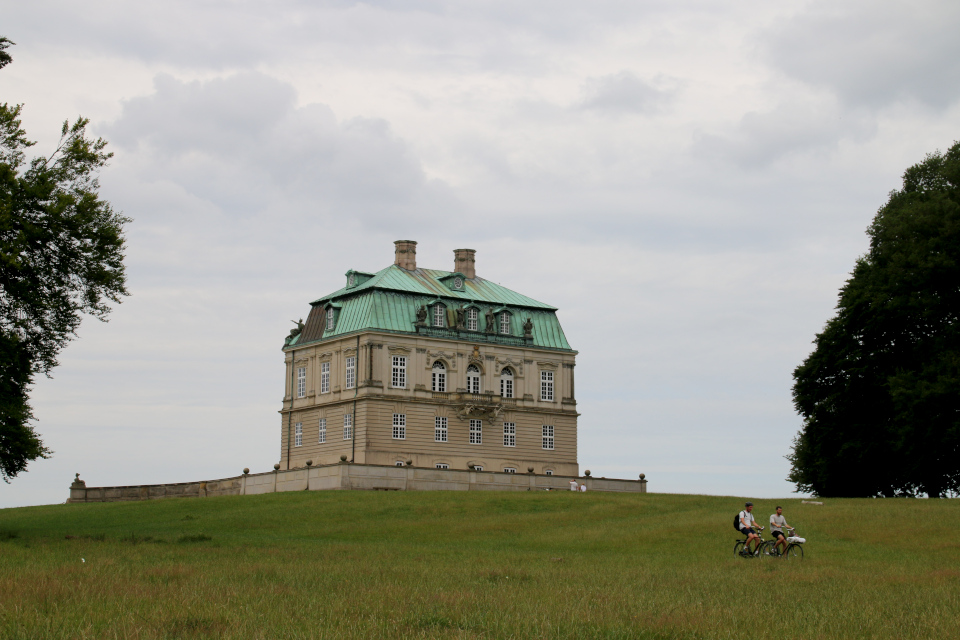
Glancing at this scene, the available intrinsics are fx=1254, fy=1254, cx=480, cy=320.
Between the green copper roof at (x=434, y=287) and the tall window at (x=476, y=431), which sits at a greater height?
the green copper roof at (x=434, y=287)

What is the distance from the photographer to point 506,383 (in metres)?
89.8

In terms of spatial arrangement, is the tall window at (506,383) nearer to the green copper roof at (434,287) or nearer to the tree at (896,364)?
the green copper roof at (434,287)

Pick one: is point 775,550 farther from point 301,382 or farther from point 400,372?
point 301,382

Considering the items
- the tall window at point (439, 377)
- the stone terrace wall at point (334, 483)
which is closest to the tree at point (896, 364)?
the stone terrace wall at point (334, 483)

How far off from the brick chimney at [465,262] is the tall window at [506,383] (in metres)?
9.32

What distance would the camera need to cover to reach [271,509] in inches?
2215

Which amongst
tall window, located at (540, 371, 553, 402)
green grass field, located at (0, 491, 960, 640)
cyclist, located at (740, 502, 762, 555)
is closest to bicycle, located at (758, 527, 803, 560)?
cyclist, located at (740, 502, 762, 555)

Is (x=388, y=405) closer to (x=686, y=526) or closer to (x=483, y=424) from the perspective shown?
(x=483, y=424)

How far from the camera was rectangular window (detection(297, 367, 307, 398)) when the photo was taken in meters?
89.3

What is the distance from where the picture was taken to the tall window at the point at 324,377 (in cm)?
8741

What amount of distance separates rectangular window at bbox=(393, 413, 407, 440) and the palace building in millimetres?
67

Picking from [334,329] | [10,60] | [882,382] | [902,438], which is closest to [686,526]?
[902,438]

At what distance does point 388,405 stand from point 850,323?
3184cm

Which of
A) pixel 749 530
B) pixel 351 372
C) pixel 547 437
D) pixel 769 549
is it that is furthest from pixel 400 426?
pixel 749 530
